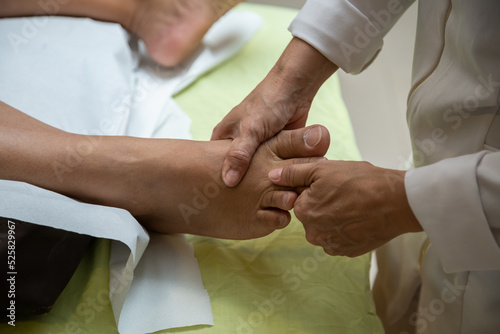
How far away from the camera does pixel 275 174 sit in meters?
0.95

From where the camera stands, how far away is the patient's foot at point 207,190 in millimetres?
969

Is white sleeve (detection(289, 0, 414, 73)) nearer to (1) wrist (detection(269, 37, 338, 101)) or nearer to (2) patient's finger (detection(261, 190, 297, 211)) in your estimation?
(1) wrist (detection(269, 37, 338, 101))

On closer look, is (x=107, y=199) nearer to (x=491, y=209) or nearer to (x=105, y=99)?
(x=105, y=99)

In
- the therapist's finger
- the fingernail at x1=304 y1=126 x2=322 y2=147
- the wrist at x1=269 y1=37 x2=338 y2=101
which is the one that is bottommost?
the therapist's finger

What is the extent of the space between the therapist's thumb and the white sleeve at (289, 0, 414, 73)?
8.6 inches

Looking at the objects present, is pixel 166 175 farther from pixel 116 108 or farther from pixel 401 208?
pixel 401 208

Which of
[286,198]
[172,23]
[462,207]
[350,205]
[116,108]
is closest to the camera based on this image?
[462,207]

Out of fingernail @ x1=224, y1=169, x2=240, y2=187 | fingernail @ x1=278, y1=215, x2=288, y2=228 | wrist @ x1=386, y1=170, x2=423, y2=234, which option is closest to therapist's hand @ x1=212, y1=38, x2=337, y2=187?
fingernail @ x1=224, y1=169, x2=240, y2=187

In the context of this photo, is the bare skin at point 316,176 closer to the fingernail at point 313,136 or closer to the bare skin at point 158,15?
the fingernail at point 313,136

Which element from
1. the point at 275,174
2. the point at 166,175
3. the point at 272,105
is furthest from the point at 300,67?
the point at 166,175

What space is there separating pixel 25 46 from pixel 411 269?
3.09 ft

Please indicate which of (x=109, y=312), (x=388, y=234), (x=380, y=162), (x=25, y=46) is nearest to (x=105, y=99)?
(x=25, y=46)

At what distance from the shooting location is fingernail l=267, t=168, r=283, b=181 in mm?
947

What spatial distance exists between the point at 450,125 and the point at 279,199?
1.01 feet
